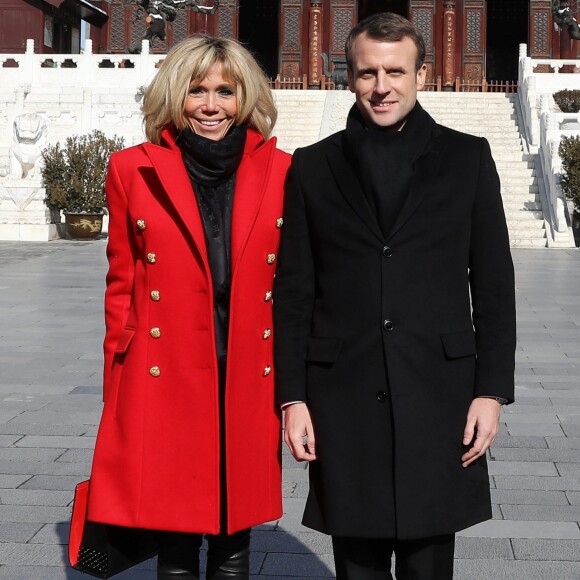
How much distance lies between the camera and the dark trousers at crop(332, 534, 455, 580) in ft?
8.34

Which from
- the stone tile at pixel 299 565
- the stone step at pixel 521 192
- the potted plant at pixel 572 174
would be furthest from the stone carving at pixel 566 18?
the stone tile at pixel 299 565

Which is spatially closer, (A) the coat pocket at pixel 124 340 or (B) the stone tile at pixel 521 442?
(A) the coat pocket at pixel 124 340

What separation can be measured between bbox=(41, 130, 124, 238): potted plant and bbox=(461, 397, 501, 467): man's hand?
1495 centimetres

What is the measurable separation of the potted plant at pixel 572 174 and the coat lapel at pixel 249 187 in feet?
46.4

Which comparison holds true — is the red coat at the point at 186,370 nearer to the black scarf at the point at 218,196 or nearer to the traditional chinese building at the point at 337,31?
the black scarf at the point at 218,196

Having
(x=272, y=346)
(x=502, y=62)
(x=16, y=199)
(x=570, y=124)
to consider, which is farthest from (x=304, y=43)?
(x=272, y=346)

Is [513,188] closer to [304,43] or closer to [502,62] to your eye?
[304,43]

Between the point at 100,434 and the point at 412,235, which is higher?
the point at 412,235

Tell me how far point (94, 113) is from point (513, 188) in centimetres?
810

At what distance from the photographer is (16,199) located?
17.2 meters

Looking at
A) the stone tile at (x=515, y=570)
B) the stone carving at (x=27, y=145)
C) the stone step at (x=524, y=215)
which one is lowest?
the stone tile at (x=515, y=570)

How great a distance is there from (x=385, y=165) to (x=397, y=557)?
3.00ft

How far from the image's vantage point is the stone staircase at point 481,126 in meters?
17.1

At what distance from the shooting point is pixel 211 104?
2.68 meters
